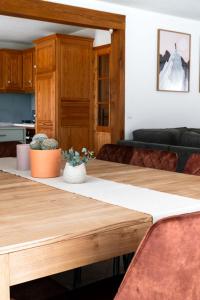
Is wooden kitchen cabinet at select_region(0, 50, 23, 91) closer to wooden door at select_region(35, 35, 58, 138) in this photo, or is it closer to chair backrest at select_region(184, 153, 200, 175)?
wooden door at select_region(35, 35, 58, 138)

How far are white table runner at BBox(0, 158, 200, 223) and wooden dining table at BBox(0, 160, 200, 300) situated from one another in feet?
0.19

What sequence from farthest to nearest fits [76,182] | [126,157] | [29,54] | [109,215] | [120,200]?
[29,54]
[126,157]
[76,182]
[120,200]
[109,215]

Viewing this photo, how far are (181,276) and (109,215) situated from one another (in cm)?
49

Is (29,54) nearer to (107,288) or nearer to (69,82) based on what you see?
(69,82)

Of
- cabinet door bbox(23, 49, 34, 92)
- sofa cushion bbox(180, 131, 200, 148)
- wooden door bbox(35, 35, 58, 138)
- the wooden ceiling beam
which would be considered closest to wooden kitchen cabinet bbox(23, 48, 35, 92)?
cabinet door bbox(23, 49, 34, 92)

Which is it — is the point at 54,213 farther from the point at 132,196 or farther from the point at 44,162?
the point at 44,162

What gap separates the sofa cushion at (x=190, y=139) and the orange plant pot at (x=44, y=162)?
2443 mm

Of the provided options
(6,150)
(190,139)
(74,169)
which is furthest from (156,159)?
(190,139)

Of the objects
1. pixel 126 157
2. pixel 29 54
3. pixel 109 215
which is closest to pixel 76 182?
pixel 109 215

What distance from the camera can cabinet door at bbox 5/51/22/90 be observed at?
8.02m

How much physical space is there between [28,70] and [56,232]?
7.20m

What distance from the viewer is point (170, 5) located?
5.38 metres

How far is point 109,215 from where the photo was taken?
1.31m

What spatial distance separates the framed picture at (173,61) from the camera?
5.82 meters
